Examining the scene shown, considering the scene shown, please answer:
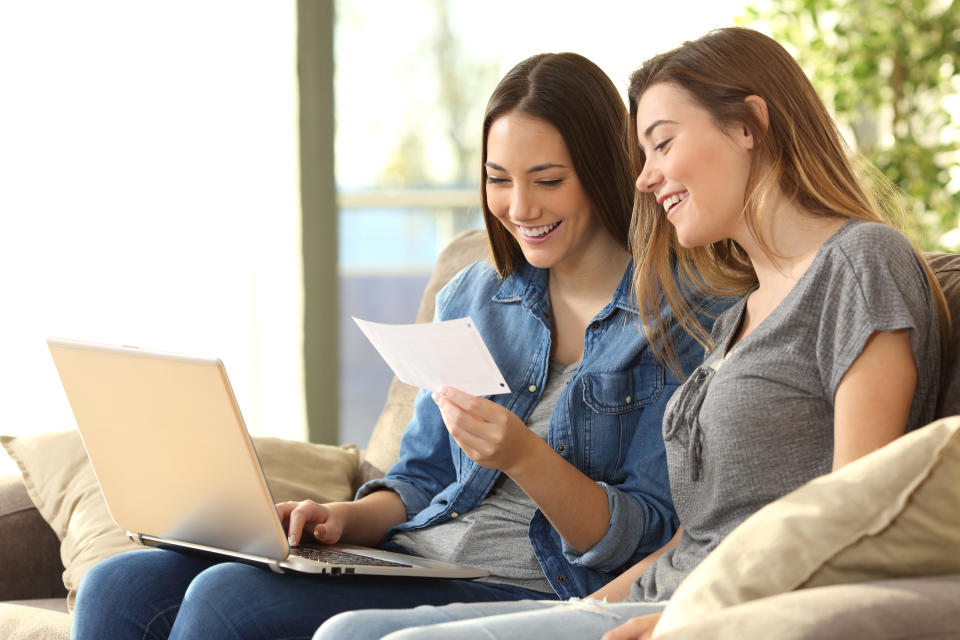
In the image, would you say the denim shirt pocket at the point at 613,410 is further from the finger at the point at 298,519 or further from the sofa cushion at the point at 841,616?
the sofa cushion at the point at 841,616

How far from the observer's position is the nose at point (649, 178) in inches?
51.0

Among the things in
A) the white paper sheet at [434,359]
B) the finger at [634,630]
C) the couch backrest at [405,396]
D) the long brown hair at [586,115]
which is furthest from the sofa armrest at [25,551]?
the finger at [634,630]

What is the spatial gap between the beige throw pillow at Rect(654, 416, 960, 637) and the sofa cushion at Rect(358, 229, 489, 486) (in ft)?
3.50

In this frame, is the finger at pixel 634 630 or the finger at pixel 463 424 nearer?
the finger at pixel 634 630

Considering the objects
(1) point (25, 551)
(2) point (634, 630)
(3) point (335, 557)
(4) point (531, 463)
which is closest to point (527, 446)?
(4) point (531, 463)

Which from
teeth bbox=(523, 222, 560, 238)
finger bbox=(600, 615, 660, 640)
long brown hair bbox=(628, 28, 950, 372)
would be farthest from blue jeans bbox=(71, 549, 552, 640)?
long brown hair bbox=(628, 28, 950, 372)

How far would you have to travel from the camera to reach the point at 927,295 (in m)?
1.10

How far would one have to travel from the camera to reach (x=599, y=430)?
4.72 ft

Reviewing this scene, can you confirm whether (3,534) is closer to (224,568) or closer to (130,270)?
(224,568)

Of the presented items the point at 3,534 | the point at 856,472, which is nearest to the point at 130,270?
the point at 3,534

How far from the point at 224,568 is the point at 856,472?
29.6 inches

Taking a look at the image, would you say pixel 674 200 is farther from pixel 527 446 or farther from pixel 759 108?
pixel 527 446

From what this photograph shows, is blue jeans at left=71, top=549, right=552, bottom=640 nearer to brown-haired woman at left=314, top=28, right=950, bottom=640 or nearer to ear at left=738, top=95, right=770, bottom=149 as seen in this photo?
brown-haired woman at left=314, top=28, right=950, bottom=640

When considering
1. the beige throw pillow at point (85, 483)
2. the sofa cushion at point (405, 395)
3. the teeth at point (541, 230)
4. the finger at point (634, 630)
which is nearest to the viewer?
the finger at point (634, 630)
